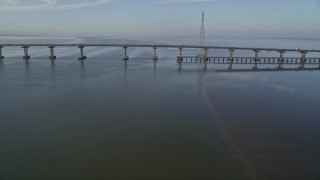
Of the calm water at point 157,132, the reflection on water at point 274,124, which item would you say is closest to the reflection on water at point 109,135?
the calm water at point 157,132

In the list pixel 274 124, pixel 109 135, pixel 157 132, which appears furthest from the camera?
pixel 274 124

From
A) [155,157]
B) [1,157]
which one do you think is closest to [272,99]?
[155,157]

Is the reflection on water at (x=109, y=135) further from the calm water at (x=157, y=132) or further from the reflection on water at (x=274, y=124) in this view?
the reflection on water at (x=274, y=124)

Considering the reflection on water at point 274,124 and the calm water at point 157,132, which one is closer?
the calm water at point 157,132

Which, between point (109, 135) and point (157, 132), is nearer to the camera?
point (109, 135)

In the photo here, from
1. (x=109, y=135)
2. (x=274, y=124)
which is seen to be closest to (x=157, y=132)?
(x=109, y=135)

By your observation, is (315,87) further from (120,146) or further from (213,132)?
(120,146)

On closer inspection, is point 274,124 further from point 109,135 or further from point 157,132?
point 109,135

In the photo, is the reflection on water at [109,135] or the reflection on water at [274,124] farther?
the reflection on water at [274,124]
